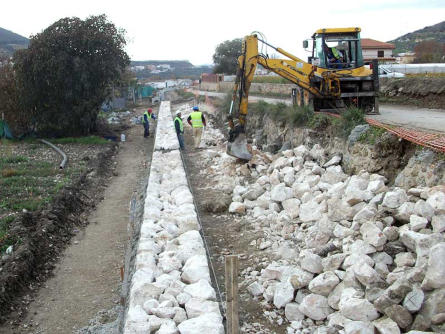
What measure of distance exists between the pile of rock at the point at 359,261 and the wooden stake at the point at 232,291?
1.06 meters

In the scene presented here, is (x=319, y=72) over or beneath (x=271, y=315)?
over

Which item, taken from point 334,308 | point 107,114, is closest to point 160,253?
point 334,308

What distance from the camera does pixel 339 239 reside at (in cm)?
586

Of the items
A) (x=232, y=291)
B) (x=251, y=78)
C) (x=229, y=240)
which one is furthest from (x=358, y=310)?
(x=251, y=78)

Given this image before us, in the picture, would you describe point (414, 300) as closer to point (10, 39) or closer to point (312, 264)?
point (312, 264)

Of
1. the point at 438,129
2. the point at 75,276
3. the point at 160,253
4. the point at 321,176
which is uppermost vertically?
the point at 438,129

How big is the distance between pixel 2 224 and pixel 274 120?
7615mm

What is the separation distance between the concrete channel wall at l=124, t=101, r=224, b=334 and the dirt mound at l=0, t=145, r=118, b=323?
1.65 m

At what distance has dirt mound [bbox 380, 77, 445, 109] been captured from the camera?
13.0 metres

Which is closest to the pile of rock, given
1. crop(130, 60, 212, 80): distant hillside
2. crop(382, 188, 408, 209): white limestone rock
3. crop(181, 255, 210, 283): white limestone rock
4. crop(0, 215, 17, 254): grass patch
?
crop(382, 188, 408, 209): white limestone rock

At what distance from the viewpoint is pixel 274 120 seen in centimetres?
1324

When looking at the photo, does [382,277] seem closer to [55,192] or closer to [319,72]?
[319,72]

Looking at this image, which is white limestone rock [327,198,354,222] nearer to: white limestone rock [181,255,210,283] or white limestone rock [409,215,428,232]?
white limestone rock [409,215,428,232]

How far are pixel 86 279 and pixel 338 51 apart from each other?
26.5 feet
